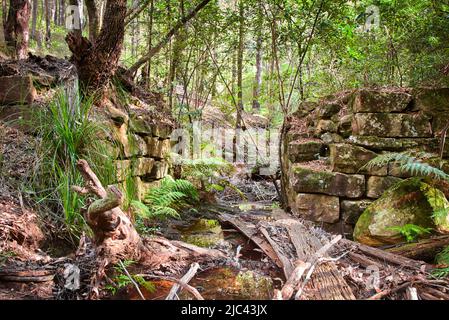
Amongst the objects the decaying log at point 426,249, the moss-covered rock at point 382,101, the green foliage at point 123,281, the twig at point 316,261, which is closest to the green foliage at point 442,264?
the decaying log at point 426,249

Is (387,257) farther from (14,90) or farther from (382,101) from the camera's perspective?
(14,90)

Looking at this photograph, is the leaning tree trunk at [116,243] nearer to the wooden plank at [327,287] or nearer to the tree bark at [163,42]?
the wooden plank at [327,287]

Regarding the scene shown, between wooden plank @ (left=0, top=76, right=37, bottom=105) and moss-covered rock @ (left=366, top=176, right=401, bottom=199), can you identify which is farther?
moss-covered rock @ (left=366, top=176, right=401, bottom=199)

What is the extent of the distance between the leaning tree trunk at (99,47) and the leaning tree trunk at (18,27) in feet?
4.40

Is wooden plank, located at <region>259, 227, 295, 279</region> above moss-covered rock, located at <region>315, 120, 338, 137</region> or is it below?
below

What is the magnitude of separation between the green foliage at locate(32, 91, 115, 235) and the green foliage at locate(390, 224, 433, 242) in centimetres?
276

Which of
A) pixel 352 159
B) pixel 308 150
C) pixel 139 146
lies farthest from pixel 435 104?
pixel 139 146

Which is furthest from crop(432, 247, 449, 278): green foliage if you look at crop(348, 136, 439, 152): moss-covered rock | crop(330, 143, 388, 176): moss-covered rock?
crop(348, 136, 439, 152): moss-covered rock

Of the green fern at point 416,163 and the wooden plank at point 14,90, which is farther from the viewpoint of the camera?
the wooden plank at point 14,90

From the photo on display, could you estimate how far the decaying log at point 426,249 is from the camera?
2.85 meters

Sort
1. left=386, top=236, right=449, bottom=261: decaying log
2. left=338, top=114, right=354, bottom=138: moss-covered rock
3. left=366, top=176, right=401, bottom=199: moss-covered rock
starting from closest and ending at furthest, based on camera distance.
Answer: left=386, top=236, right=449, bottom=261: decaying log
left=366, top=176, right=401, bottom=199: moss-covered rock
left=338, top=114, right=354, bottom=138: moss-covered rock

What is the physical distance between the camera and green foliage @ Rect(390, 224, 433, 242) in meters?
3.02

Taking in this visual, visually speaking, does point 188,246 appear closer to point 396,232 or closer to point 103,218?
point 103,218

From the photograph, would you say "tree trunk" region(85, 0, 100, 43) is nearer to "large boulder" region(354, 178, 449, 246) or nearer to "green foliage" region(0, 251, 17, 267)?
"green foliage" region(0, 251, 17, 267)
